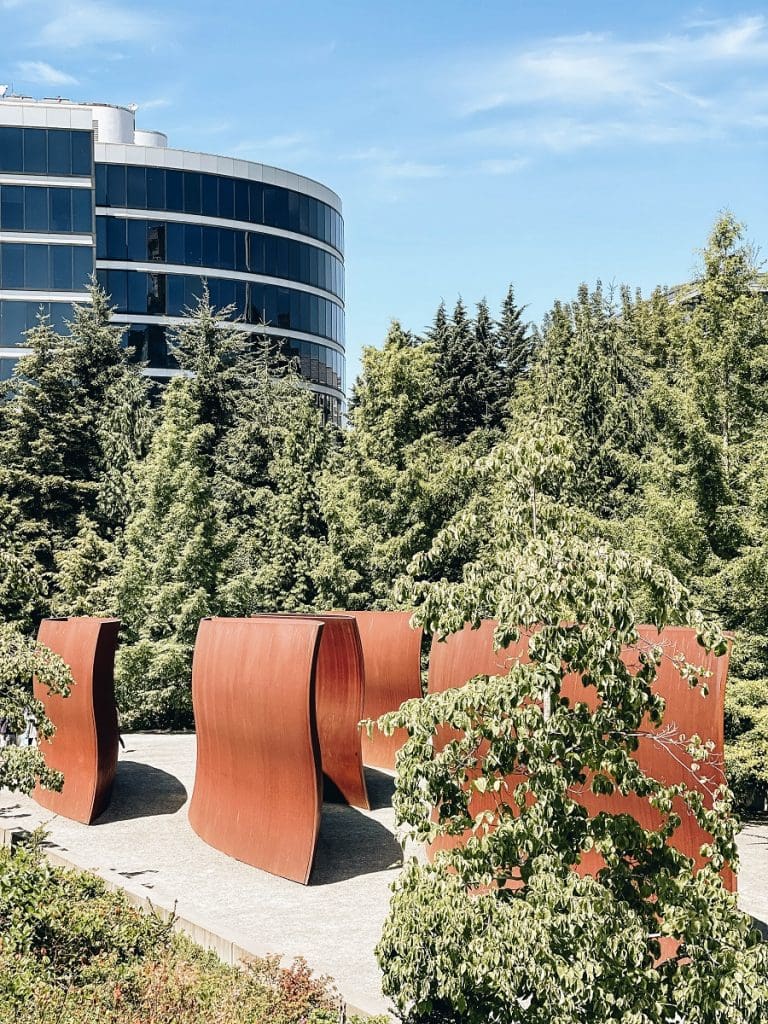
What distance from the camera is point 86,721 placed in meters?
18.4

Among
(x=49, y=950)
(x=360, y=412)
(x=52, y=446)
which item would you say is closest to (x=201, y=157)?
(x=52, y=446)

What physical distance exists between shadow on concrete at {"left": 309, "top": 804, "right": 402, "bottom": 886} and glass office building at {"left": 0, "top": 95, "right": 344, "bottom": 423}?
125 feet

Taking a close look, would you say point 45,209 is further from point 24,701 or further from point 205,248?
point 24,701

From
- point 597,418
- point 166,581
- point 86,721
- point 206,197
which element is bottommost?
point 86,721

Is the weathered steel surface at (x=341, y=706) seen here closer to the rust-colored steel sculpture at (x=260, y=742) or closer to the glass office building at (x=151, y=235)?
the rust-colored steel sculpture at (x=260, y=742)

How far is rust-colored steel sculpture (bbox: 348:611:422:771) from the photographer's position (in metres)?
22.5

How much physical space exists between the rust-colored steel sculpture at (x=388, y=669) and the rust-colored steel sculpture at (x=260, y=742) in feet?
19.5

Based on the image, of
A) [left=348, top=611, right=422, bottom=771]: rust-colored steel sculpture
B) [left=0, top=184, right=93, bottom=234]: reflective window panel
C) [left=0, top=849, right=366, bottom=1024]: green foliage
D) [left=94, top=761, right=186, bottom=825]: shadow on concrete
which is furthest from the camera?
[left=0, top=184, right=93, bottom=234]: reflective window panel

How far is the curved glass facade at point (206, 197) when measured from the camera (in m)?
58.2

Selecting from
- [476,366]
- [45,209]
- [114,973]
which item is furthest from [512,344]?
[114,973]

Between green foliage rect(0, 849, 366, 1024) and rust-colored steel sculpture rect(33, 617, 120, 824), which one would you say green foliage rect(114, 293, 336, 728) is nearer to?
rust-colored steel sculpture rect(33, 617, 120, 824)

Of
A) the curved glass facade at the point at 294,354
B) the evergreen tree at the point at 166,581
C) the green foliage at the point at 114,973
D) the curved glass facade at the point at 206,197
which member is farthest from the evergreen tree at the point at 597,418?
the curved glass facade at the point at 206,197

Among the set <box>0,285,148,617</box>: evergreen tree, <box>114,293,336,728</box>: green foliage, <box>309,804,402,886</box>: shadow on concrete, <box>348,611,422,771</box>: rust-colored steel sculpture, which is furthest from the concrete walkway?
<box>0,285,148,617</box>: evergreen tree

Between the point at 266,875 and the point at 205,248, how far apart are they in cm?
4977
